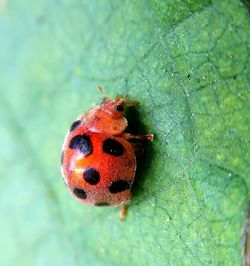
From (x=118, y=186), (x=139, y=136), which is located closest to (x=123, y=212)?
(x=118, y=186)

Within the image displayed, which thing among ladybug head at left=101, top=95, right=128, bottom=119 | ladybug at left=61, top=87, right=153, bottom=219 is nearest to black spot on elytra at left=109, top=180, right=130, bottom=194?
ladybug at left=61, top=87, right=153, bottom=219

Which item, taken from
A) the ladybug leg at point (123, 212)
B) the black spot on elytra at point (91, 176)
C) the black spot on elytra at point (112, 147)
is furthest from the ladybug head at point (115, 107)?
the ladybug leg at point (123, 212)

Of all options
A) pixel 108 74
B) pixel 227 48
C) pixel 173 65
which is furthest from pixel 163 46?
pixel 108 74

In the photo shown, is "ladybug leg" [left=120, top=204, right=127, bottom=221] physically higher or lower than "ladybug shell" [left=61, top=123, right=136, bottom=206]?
lower

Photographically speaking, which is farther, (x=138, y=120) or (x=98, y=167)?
(x=138, y=120)

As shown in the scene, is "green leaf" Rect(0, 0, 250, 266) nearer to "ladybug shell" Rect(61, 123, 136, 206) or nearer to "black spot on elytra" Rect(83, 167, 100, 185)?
"ladybug shell" Rect(61, 123, 136, 206)

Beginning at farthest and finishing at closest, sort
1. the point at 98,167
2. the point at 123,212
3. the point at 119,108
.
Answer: the point at 123,212 → the point at 119,108 → the point at 98,167

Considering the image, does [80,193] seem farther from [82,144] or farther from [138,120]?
[138,120]
